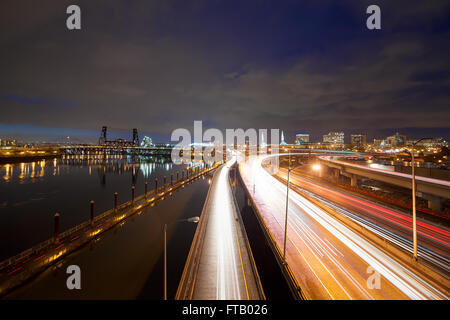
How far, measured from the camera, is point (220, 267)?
14891mm

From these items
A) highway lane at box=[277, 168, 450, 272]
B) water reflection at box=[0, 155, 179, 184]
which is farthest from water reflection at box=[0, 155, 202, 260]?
highway lane at box=[277, 168, 450, 272]

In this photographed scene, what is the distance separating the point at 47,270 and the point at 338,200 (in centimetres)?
3795

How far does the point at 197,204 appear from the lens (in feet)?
135

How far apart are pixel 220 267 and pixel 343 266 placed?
8.92m

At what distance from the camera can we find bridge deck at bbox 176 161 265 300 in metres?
12.4

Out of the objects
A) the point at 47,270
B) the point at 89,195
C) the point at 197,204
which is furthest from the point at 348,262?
the point at 89,195

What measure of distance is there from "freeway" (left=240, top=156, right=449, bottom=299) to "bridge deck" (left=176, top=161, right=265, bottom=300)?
3.30 meters

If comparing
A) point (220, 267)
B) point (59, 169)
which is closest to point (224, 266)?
point (220, 267)

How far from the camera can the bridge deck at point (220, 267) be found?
12414mm

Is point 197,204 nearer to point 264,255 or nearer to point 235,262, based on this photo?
point 264,255

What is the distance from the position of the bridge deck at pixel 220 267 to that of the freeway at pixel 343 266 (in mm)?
3298

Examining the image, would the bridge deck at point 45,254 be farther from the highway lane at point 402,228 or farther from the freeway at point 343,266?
the highway lane at point 402,228

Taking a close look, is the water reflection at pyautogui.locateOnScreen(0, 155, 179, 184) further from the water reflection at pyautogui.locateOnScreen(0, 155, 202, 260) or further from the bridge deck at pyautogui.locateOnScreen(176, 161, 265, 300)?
the bridge deck at pyautogui.locateOnScreen(176, 161, 265, 300)

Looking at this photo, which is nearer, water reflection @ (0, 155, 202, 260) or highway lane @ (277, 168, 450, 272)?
highway lane @ (277, 168, 450, 272)
